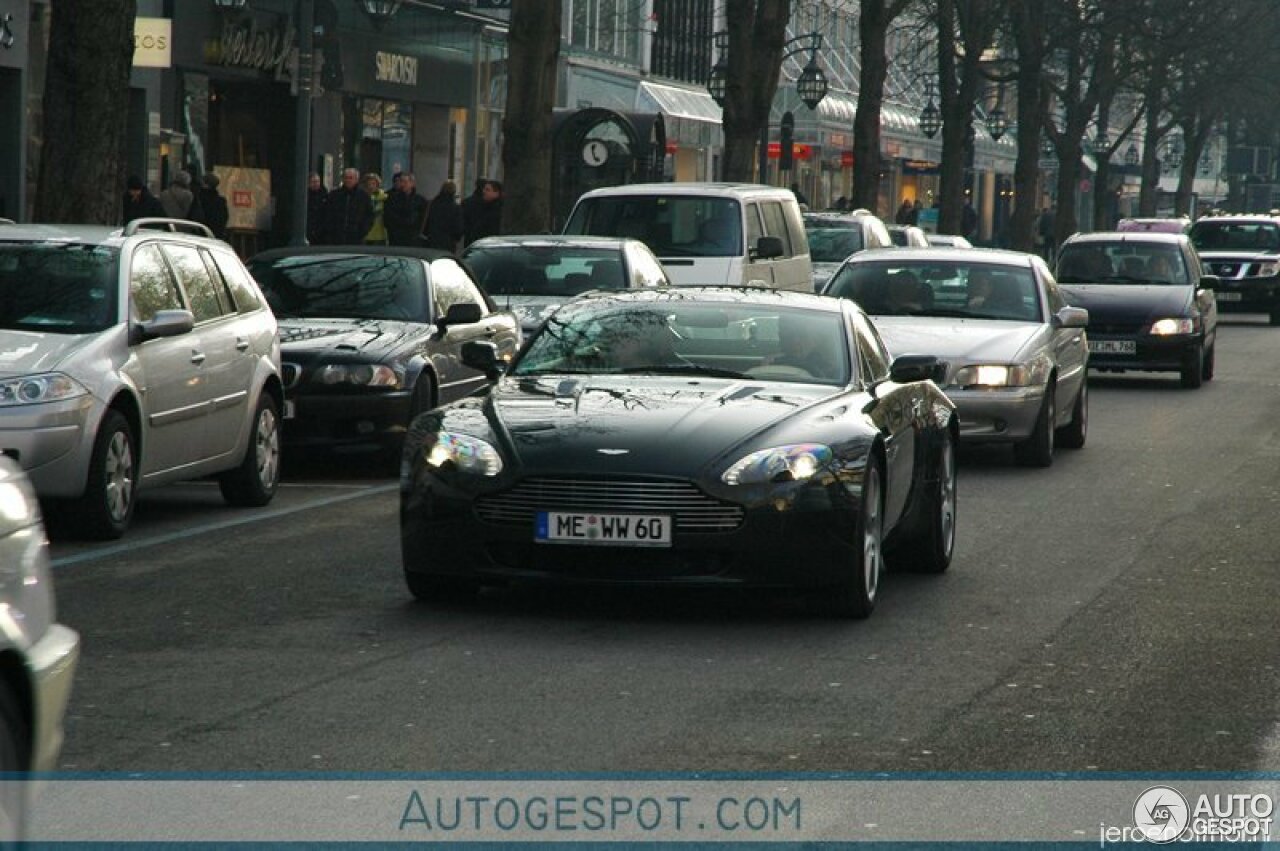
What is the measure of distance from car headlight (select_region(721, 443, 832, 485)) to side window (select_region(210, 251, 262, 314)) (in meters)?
5.41

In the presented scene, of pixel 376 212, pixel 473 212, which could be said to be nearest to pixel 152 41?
pixel 376 212

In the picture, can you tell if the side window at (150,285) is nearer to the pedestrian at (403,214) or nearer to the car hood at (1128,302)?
the car hood at (1128,302)

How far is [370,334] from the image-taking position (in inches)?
650

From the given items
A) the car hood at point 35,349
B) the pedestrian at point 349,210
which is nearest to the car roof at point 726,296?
the car hood at point 35,349

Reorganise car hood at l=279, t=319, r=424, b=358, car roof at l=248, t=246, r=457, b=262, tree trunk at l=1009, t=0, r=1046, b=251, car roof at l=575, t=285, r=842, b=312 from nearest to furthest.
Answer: car roof at l=575, t=285, r=842, b=312 → car hood at l=279, t=319, r=424, b=358 → car roof at l=248, t=246, r=457, b=262 → tree trunk at l=1009, t=0, r=1046, b=251

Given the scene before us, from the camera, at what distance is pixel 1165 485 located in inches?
635

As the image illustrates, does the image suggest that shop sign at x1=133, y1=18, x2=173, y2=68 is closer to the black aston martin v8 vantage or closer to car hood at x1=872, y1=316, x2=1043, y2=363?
car hood at x1=872, y1=316, x2=1043, y2=363

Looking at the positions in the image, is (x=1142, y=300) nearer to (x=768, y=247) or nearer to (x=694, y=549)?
(x=768, y=247)

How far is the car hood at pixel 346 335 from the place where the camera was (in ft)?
52.9

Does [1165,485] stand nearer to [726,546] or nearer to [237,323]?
[237,323]

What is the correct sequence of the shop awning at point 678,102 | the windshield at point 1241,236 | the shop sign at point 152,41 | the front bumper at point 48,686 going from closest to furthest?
1. the front bumper at point 48,686
2. the shop sign at point 152,41
3. the windshield at point 1241,236
4. the shop awning at point 678,102

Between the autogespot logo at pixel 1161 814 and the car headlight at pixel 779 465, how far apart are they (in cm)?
298

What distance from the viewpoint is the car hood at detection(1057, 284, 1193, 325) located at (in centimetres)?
2645

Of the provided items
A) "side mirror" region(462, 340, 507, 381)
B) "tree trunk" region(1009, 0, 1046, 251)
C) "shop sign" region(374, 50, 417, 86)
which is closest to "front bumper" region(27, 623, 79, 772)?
"side mirror" region(462, 340, 507, 381)
